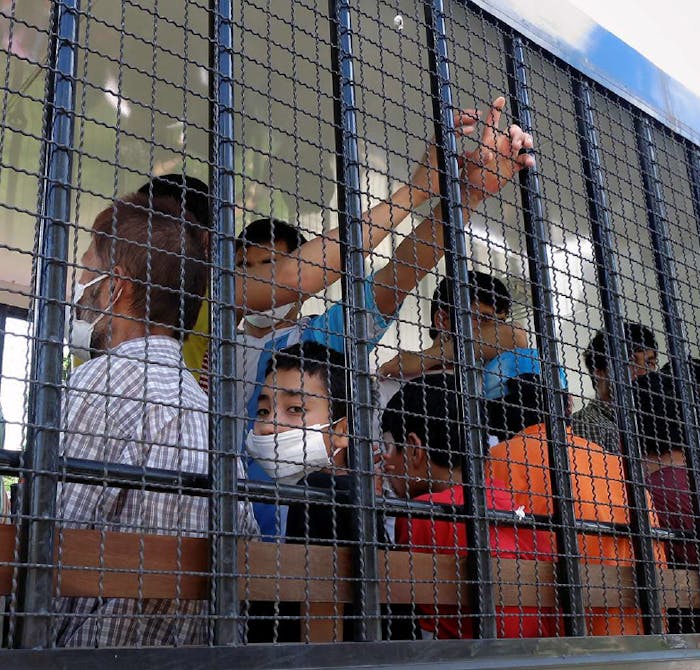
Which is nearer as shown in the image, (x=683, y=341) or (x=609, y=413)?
(x=683, y=341)

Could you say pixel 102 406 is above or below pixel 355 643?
above

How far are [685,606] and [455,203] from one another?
1142 millimetres

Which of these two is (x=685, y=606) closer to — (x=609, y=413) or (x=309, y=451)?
(x=309, y=451)

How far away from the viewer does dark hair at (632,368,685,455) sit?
1991 mm

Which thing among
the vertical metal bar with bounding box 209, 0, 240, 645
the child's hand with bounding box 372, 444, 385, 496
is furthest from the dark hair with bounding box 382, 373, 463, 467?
the vertical metal bar with bounding box 209, 0, 240, 645

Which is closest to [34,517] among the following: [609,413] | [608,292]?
[608,292]

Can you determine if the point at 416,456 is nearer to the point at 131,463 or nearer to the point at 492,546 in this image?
the point at 492,546

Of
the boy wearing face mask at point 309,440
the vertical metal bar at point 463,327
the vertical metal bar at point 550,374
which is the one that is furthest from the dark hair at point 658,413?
the boy wearing face mask at point 309,440

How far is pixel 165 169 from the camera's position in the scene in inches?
166

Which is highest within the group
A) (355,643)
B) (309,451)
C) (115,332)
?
(115,332)

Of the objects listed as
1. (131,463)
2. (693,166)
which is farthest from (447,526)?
(693,166)

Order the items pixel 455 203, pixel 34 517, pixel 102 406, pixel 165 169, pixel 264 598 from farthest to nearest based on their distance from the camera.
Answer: pixel 165 169 < pixel 455 203 < pixel 102 406 < pixel 264 598 < pixel 34 517

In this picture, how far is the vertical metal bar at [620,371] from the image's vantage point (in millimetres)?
1879

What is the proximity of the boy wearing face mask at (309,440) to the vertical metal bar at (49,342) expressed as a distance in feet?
1.20
